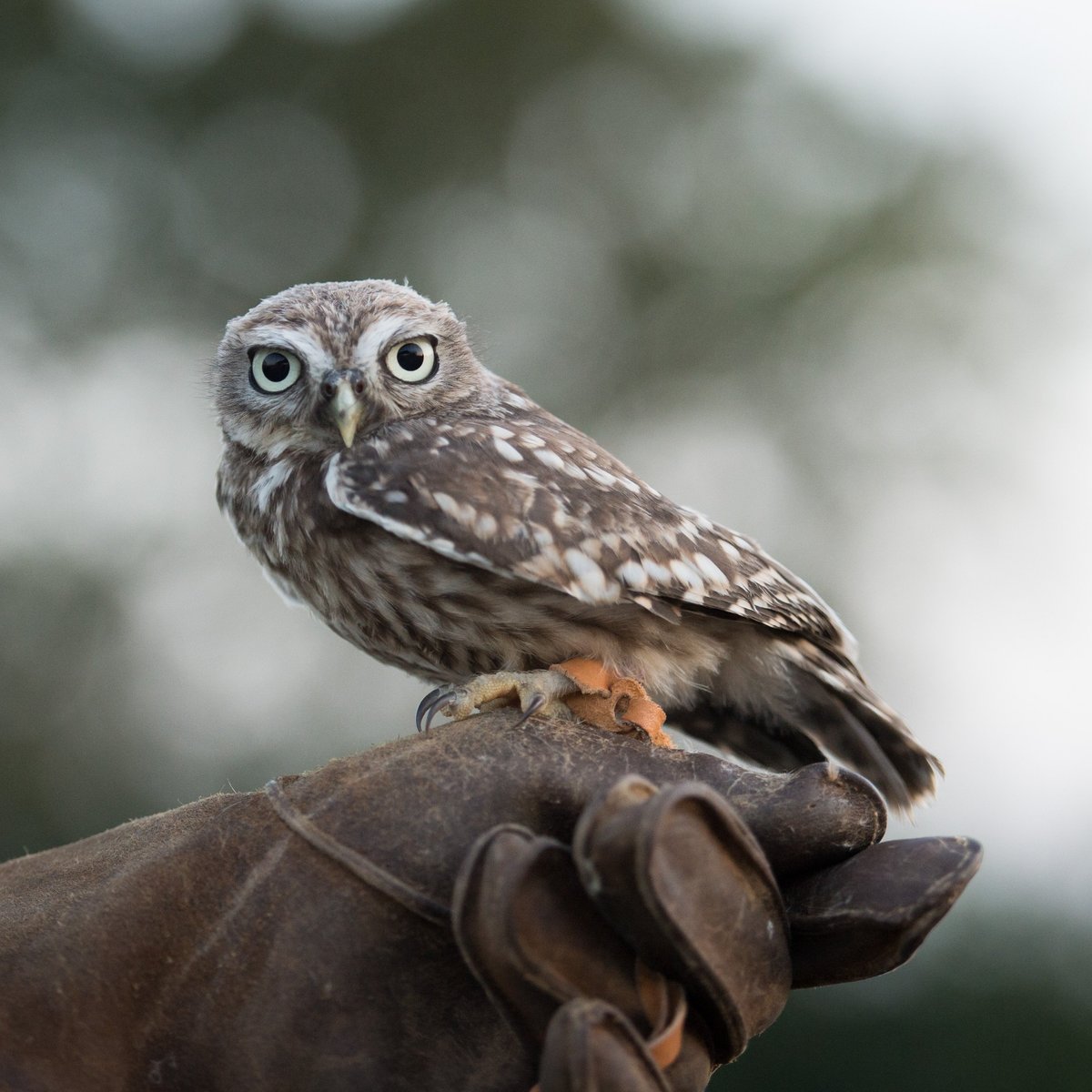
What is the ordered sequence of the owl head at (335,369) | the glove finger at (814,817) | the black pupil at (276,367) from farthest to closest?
the black pupil at (276,367) < the owl head at (335,369) < the glove finger at (814,817)

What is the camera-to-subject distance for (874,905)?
5.48ft

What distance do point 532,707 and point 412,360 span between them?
106 centimetres

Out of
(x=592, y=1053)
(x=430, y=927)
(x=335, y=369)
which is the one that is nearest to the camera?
(x=592, y=1053)

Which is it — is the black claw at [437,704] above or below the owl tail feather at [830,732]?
below

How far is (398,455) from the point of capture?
2.45 m

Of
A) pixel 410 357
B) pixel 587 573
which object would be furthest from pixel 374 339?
pixel 587 573

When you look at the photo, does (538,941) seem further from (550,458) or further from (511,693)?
(550,458)

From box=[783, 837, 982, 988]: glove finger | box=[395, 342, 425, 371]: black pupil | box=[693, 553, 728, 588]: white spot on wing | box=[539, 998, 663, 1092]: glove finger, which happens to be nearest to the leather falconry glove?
box=[783, 837, 982, 988]: glove finger

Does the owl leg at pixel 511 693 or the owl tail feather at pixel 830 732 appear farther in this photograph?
the owl tail feather at pixel 830 732

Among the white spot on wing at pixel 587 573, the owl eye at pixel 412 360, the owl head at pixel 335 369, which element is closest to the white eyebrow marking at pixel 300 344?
the owl head at pixel 335 369

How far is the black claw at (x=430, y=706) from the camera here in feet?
7.50

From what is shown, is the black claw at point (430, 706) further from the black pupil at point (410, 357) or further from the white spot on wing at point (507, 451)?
the black pupil at point (410, 357)

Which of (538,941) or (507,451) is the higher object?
(507,451)

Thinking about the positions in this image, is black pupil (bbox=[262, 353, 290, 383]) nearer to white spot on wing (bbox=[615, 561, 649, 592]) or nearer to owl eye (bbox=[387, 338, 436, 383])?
owl eye (bbox=[387, 338, 436, 383])
